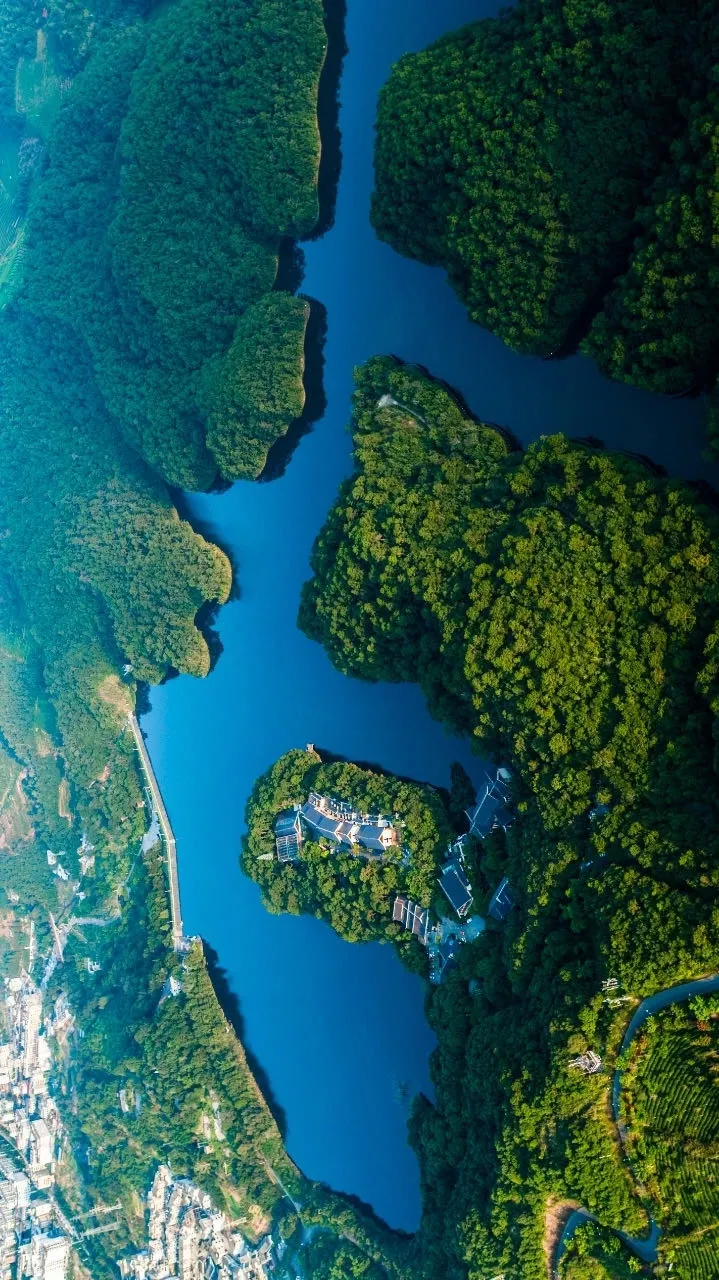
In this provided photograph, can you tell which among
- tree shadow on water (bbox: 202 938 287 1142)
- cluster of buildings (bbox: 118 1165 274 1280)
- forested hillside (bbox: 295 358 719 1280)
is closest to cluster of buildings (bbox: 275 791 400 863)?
forested hillside (bbox: 295 358 719 1280)

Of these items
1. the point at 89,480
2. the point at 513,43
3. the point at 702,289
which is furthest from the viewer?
the point at 89,480

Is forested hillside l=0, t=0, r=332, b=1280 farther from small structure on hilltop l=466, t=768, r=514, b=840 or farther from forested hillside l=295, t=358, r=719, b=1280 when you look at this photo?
small structure on hilltop l=466, t=768, r=514, b=840

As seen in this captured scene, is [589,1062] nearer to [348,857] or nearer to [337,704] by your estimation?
[348,857]

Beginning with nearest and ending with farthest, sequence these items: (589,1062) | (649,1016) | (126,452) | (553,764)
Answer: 1. (649,1016)
2. (589,1062)
3. (553,764)
4. (126,452)

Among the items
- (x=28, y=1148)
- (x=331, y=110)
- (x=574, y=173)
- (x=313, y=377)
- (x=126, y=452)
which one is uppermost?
(x=331, y=110)

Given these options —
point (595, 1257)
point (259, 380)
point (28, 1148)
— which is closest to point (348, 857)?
point (595, 1257)

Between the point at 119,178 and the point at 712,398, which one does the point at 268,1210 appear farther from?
the point at 119,178

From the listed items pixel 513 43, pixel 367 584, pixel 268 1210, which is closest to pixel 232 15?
pixel 513 43
